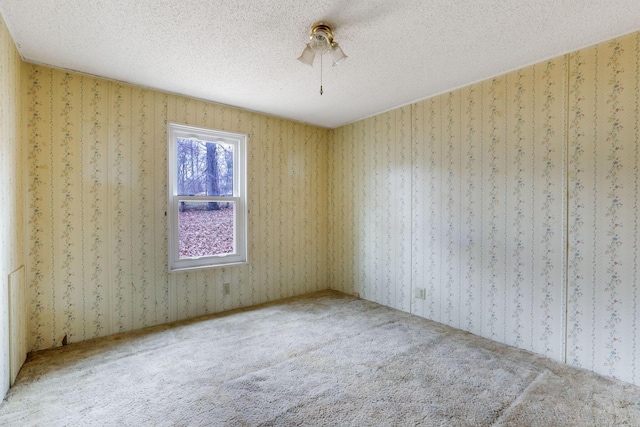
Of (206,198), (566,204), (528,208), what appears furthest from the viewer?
(206,198)

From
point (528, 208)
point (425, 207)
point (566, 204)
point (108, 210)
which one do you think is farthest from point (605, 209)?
point (108, 210)

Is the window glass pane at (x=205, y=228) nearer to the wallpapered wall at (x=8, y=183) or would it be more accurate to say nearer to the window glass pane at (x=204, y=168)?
the window glass pane at (x=204, y=168)

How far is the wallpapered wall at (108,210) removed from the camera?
2.40m

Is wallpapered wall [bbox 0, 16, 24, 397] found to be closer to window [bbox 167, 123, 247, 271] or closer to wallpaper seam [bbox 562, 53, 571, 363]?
window [bbox 167, 123, 247, 271]

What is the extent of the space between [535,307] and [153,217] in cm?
348

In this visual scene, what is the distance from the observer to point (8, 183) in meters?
1.92

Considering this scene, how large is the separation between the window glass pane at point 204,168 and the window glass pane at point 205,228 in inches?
5.9

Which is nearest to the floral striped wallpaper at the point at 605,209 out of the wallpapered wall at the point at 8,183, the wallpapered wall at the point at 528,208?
the wallpapered wall at the point at 528,208

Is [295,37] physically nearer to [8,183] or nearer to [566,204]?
[8,183]

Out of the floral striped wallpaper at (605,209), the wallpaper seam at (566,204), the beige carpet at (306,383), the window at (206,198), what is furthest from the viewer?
the window at (206,198)

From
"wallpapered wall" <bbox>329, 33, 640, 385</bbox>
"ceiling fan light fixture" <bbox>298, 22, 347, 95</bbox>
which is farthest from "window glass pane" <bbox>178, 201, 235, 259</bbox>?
"ceiling fan light fixture" <bbox>298, 22, 347, 95</bbox>

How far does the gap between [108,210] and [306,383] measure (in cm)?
229

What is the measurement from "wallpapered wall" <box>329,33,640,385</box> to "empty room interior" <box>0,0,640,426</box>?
0.02 m

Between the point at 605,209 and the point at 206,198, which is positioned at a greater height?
the point at 206,198
